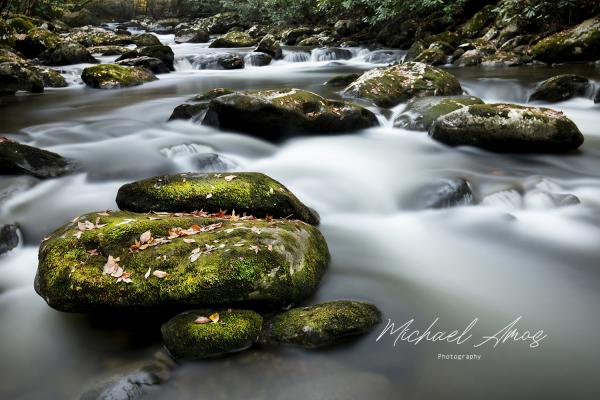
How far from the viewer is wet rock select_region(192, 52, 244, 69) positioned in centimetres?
1794

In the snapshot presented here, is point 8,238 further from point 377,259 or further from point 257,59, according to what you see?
point 257,59

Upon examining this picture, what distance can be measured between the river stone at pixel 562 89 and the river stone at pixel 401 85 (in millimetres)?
1725

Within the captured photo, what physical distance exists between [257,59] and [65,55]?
7291mm

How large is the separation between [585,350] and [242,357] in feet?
8.00

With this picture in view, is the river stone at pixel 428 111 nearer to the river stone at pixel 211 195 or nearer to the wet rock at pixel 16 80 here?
the river stone at pixel 211 195

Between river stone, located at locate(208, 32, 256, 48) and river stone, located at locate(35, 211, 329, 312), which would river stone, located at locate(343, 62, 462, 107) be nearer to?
river stone, located at locate(35, 211, 329, 312)

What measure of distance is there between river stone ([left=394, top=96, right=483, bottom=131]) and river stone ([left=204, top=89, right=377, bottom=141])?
88 cm

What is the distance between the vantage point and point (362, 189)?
21.4 feet

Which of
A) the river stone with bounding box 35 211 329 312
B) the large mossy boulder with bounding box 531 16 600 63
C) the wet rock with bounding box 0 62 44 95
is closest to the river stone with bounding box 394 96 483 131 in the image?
the river stone with bounding box 35 211 329 312

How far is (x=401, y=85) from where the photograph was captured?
10031mm

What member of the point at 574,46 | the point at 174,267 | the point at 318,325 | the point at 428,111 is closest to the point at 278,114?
the point at 428,111

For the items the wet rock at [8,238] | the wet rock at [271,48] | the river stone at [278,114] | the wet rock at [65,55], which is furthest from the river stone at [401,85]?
the wet rock at [65,55]

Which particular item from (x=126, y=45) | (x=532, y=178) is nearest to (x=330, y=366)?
(x=532, y=178)

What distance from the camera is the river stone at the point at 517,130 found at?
688 centimetres
